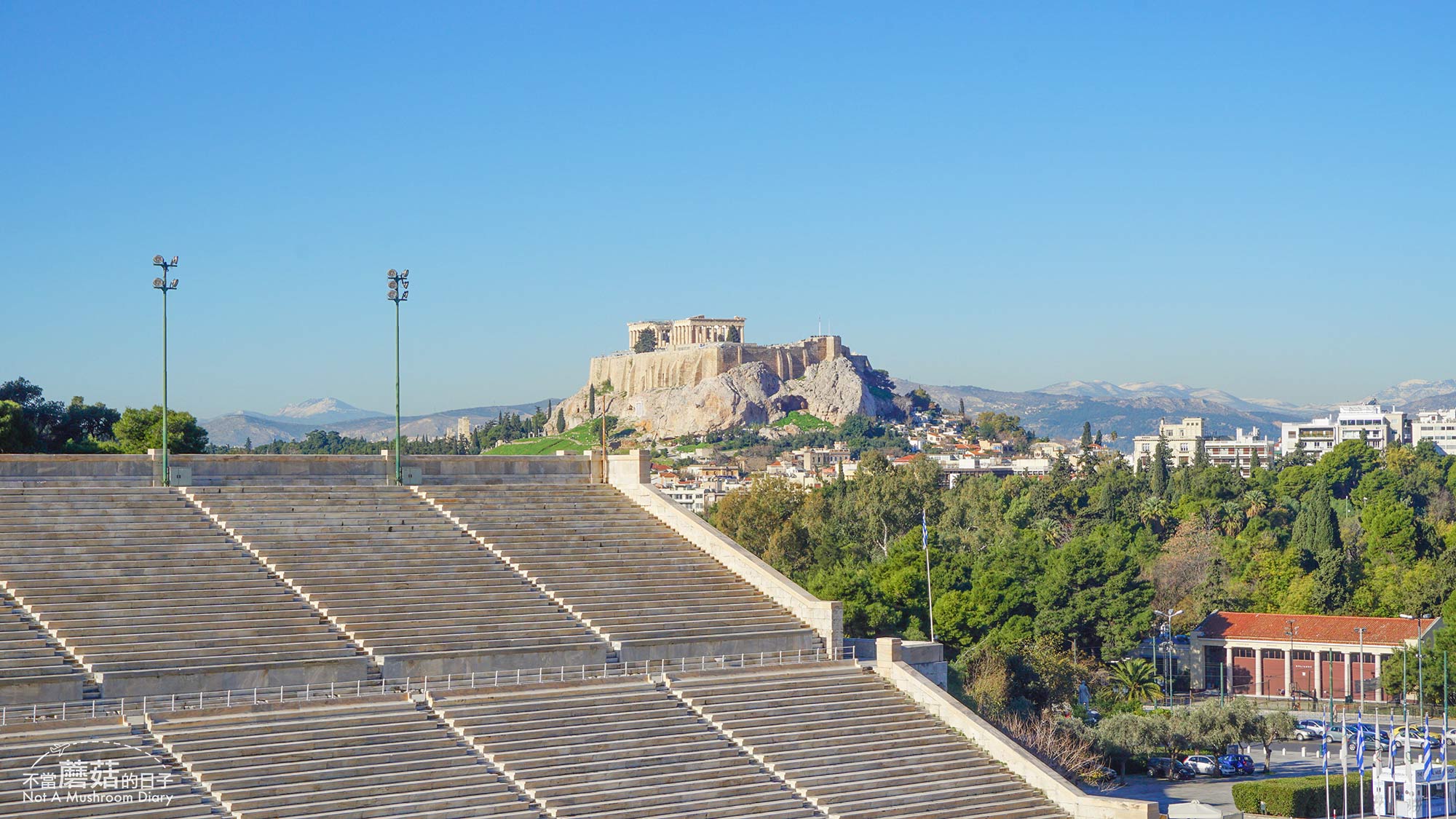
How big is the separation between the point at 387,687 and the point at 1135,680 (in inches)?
1369

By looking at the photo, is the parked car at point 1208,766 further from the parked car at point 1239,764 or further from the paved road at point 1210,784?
the paved road at point 1210,784

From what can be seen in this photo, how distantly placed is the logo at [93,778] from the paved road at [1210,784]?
22.4 metres

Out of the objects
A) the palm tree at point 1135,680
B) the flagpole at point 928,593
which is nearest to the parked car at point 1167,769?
the flagpole at point 928,593

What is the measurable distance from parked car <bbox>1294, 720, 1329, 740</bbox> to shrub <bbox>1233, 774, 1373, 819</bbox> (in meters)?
14.2

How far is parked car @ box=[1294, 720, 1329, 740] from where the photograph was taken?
178 feet

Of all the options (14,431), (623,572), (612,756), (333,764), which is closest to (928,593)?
(623,572)

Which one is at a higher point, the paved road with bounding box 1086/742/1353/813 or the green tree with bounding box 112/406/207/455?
the green tree with bounding box 112/406/207/455

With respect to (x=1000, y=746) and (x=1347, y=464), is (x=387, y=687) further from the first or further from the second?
(x=1347, y=464)

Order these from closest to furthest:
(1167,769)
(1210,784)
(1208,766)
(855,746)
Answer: (855,746), (1210,784), (1167,769), (1208,766)

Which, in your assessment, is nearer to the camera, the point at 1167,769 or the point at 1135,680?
the point at 1167,769

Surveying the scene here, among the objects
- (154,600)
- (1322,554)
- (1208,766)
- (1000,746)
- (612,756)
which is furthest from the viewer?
(1322,554)

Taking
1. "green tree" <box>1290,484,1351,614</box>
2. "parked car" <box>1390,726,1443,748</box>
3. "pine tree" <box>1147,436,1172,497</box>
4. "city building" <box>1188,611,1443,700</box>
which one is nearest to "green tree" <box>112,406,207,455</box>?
"parked car" <box>1390,726,1443,748</box>

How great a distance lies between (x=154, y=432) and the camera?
2251 inches

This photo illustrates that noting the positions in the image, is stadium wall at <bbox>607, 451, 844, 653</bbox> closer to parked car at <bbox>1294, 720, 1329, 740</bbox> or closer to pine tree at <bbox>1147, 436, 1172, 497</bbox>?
parked car at <bbox>1294, 720, 1329, 740</bbox>
